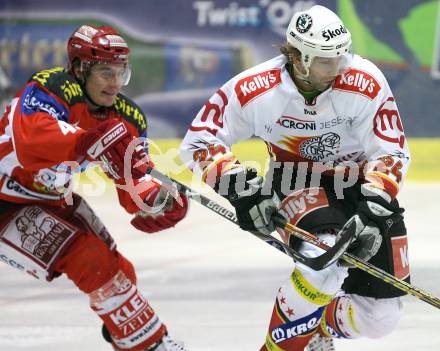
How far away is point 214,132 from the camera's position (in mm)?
3520

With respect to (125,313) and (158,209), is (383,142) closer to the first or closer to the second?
(158,209)

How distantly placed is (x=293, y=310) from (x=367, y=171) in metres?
0.54

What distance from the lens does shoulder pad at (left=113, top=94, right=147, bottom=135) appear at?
3.74 m

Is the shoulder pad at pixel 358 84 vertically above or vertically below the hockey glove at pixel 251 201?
above

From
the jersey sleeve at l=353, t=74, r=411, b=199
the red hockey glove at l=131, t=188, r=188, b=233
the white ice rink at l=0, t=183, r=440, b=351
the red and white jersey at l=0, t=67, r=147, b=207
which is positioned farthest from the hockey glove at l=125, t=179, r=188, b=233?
the jersey sleeve at l=353, t=74, r=411, b=199

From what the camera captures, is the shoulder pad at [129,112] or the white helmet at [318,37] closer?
the white helmet at [318,37]

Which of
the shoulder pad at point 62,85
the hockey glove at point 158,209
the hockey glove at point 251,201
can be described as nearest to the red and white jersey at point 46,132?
the shoulder pad at point 62,85

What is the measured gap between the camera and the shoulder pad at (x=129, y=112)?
147 inches

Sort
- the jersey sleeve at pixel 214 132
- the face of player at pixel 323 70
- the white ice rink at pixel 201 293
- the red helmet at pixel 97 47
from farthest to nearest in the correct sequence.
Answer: the white ice rink at pixel 201 293
the red helmet at pixel 97 47
the jersey sleeve at pixel 214 132
the face of player at pixel 323 70

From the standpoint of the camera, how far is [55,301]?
185 inches

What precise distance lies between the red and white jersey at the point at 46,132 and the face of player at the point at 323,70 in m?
0.73

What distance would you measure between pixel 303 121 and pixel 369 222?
0.43 metres

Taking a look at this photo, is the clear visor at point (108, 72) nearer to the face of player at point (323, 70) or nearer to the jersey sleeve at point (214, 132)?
the jersey sleeve at point (214, 132)

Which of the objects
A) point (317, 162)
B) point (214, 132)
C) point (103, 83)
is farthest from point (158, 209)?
point (317, 162)
